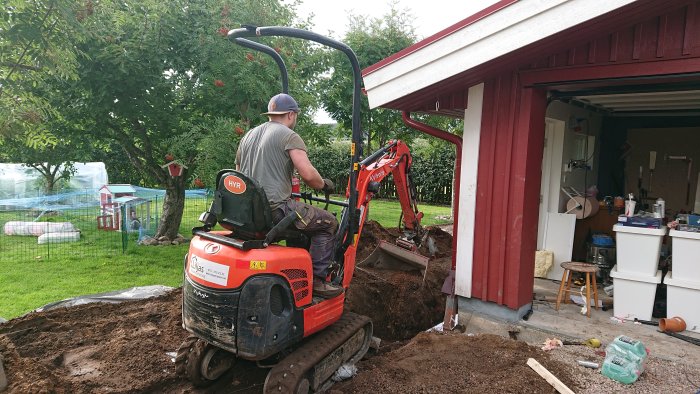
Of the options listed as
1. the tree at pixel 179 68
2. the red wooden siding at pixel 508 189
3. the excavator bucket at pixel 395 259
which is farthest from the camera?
the tree at pixel 179 68

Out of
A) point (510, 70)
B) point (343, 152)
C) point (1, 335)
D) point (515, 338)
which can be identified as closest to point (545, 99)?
point (510, 70)

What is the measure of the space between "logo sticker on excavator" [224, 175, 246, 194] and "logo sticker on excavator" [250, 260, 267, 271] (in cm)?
48

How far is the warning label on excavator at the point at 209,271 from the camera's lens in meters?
3.03

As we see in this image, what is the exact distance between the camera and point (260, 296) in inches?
119

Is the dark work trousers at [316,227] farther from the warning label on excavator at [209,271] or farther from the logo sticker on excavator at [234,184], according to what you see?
the warning label on excavator at [209,271]

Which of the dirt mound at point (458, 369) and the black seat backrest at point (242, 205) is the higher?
the black seat backrest at point (242, 205)

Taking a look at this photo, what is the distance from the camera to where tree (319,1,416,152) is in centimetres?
954

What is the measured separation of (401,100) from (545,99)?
1.41 meters

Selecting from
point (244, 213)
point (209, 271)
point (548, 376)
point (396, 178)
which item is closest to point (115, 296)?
point (209, 271)

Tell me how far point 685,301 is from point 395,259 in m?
3.27

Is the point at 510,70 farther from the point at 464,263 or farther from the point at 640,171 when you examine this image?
the point at 640,171

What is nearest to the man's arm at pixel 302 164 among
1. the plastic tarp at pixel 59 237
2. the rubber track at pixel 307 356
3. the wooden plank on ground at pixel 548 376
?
the rubber track at pixel 307 356

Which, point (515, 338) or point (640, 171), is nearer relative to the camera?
point (515, 338)

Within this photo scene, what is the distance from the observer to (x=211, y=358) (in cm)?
362
